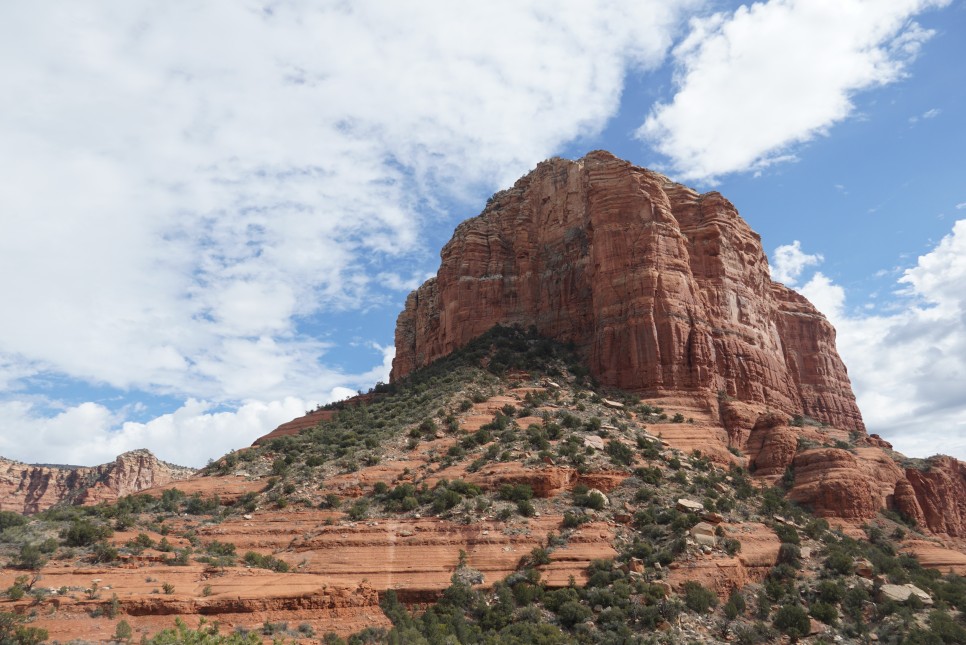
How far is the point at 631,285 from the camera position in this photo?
5784cm

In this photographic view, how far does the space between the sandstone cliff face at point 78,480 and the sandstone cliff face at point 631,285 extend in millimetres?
56928

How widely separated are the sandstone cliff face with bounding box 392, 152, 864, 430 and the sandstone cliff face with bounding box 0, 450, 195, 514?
56928 mm

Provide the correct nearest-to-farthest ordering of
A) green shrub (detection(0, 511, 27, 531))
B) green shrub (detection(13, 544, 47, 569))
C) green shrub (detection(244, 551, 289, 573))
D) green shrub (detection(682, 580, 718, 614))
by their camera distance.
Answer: green shrub (detection(13, 544, 47, 569)) < green shrub (detection(682, 580, 718, 614)) < green shrub (detection(244, 551, 289, 573)) < green shrub (detection(0, 511, 27, 531))

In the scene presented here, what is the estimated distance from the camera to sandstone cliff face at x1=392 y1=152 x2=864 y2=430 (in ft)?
186

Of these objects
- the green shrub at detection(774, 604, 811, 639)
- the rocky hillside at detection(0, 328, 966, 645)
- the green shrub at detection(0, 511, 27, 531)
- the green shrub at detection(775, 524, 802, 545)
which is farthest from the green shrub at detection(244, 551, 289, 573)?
the green shrub at detection(775, 524, 802, 545)

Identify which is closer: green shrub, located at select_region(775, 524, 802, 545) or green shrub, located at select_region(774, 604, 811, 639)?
green shrub, located at select_region(774, 604, 811, 639)

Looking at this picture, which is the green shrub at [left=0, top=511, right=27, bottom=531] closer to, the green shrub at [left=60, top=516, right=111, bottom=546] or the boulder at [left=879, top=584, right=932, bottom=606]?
the green shrub at [left=60, top=516, right=111, bottom=546]

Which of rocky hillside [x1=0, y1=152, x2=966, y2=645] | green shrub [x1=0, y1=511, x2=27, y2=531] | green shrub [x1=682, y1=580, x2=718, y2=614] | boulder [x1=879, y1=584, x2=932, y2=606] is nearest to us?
rocky hillside [x1=0, y1=152, x2=966, y2=645]

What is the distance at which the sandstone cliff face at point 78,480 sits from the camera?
105 meters

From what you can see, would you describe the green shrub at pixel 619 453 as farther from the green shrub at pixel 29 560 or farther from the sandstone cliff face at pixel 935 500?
the green shrub at pixel 29 560

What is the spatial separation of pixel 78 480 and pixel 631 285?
104 meters

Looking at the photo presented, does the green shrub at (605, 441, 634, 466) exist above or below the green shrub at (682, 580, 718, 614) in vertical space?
above

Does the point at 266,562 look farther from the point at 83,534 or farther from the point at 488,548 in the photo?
the point at 488,548

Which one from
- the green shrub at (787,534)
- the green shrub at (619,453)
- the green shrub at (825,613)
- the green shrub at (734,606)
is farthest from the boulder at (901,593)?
the green shrub at (619,453)
